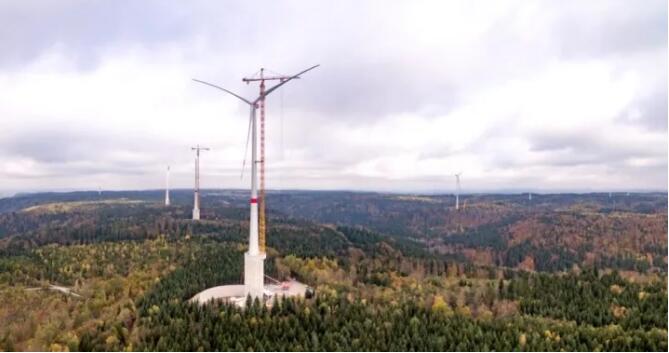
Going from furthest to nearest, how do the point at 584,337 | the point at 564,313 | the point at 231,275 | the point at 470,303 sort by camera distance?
the point at 231,275 → the point at 470,303 → the point at 564,313 → the point at 584,337

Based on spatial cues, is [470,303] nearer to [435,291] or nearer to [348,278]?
[435,291]

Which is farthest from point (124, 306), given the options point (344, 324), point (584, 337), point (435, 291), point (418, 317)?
point (584, 337)

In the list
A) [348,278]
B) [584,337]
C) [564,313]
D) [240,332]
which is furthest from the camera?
[348,278]

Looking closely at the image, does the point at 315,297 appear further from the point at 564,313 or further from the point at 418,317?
the point at 564,313

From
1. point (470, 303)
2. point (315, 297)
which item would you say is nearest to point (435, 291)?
point (470, 303)

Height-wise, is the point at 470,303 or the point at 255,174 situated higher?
the point at 255,174

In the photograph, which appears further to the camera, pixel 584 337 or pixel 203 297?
pixel 203 297
